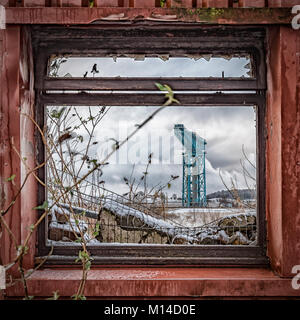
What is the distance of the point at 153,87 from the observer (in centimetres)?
268

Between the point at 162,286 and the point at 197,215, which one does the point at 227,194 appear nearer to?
the point at 197,215

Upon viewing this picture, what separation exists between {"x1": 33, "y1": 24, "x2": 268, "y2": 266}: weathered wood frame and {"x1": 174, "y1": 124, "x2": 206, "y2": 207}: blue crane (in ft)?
2.25

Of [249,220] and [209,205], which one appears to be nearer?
[249,220]

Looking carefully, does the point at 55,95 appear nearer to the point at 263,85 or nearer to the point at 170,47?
the point at 170,47

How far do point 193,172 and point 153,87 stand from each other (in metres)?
1.03

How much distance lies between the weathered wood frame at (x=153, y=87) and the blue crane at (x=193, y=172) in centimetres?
68

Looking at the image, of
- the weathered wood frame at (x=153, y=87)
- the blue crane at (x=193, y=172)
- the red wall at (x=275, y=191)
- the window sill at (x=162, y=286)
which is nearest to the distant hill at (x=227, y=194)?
the blue crane at (x=193, y=172)

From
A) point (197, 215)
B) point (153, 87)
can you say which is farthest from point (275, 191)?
point (153, 87)

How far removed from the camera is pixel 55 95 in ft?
8.91

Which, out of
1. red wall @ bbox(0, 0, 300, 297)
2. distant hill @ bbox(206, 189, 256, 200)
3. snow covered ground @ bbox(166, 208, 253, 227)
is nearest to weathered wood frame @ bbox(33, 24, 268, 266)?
red wall @ bbox(0, 0, 300, 297)

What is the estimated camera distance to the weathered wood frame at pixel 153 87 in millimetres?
2676

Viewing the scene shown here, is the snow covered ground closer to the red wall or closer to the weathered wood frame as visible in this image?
the weathered wood frame
